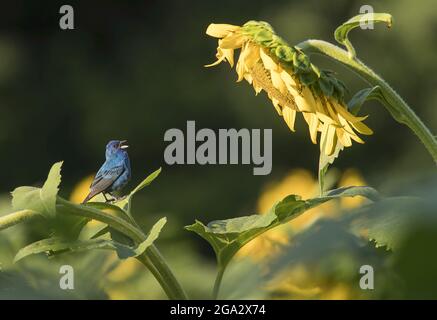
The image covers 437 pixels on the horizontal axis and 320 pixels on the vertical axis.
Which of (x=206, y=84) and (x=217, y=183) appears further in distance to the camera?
(x=206, y=84)

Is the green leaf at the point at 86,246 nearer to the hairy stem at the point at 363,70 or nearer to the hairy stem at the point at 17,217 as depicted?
the hairy stem at the point at 17,217

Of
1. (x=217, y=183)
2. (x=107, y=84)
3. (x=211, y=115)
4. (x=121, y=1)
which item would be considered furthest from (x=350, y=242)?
(x=121, y=1)

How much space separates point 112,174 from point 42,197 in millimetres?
211

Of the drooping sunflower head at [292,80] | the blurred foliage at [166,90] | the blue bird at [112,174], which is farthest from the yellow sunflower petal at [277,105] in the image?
the blurred foliage at [166,90]

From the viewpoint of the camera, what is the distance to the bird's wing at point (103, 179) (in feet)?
2.26

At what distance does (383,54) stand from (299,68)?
2639 millimetres

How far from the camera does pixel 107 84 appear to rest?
331cm

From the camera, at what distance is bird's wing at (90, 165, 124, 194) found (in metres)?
0.69

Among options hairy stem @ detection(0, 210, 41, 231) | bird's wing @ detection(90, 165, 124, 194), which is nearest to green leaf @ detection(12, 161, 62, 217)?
hairy stem @ detection(0, 210, 41, 231)

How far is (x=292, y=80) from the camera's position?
63 cm

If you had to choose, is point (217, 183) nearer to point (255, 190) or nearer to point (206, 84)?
point (255, 190)

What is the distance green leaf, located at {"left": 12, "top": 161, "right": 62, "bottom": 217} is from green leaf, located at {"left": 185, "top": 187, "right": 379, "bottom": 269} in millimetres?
74

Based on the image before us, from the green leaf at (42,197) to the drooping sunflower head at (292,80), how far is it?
16 centimetres
